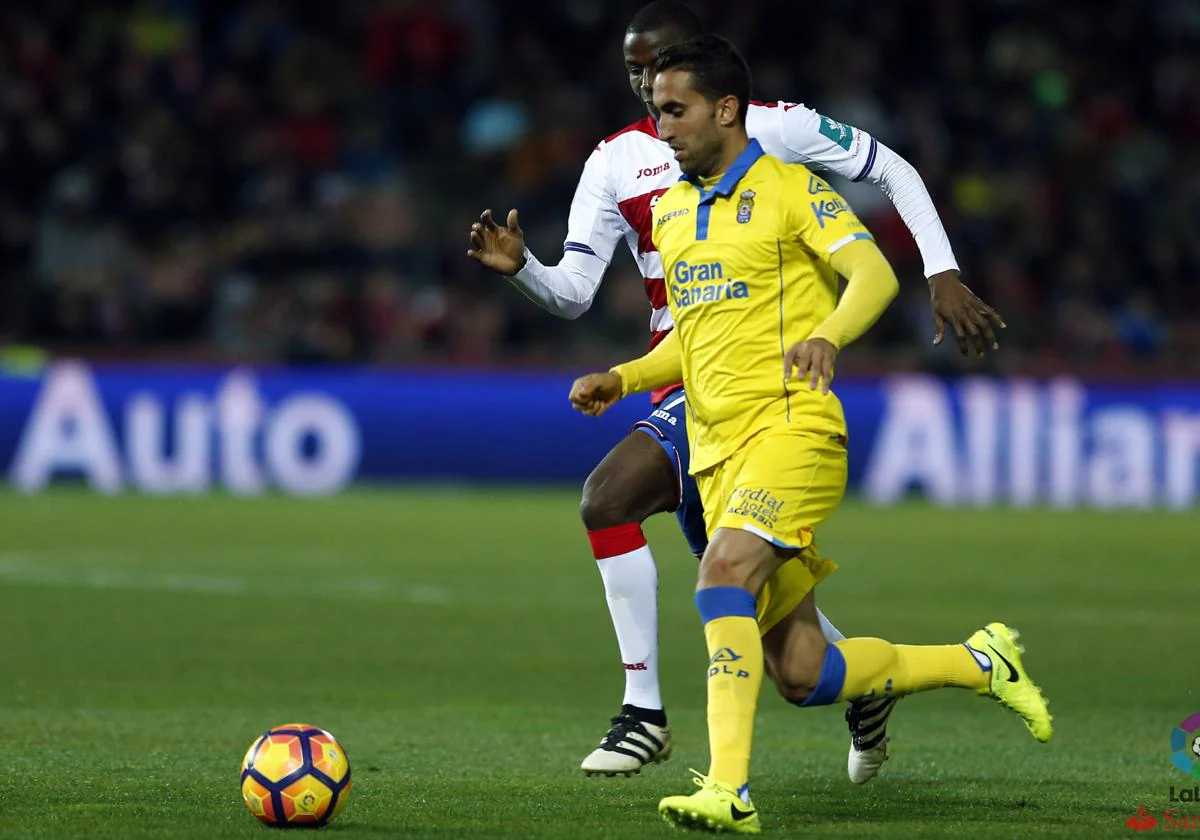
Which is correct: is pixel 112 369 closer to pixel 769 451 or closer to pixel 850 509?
pixel 850 509

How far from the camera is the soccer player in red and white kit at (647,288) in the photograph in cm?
620

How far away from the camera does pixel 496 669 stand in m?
8.98

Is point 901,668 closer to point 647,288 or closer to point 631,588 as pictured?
point 631,588

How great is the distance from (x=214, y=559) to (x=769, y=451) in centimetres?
809

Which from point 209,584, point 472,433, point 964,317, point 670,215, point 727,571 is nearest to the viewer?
point 727,571

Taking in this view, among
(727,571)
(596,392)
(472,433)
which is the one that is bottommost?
(472,433)

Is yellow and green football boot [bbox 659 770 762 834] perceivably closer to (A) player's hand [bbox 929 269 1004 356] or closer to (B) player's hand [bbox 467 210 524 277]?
(A) player's hand [bbox 929 269 1004 356]

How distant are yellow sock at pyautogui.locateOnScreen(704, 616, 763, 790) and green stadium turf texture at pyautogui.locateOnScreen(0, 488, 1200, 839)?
0.25 m

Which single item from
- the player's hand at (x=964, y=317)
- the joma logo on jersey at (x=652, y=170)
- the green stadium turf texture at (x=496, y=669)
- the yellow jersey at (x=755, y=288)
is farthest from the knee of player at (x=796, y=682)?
the joma logo on jersey at (x=652, y=170)

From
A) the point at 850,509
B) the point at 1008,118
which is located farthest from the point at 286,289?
the point at 1008,118

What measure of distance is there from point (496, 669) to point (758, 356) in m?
3.70

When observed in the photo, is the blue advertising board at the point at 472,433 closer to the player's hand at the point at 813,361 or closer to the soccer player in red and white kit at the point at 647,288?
the soccer player in red and white kit at the point at 647,288

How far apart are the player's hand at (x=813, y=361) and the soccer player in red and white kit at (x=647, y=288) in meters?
0.60

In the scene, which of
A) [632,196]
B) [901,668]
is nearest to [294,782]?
[901,668]
